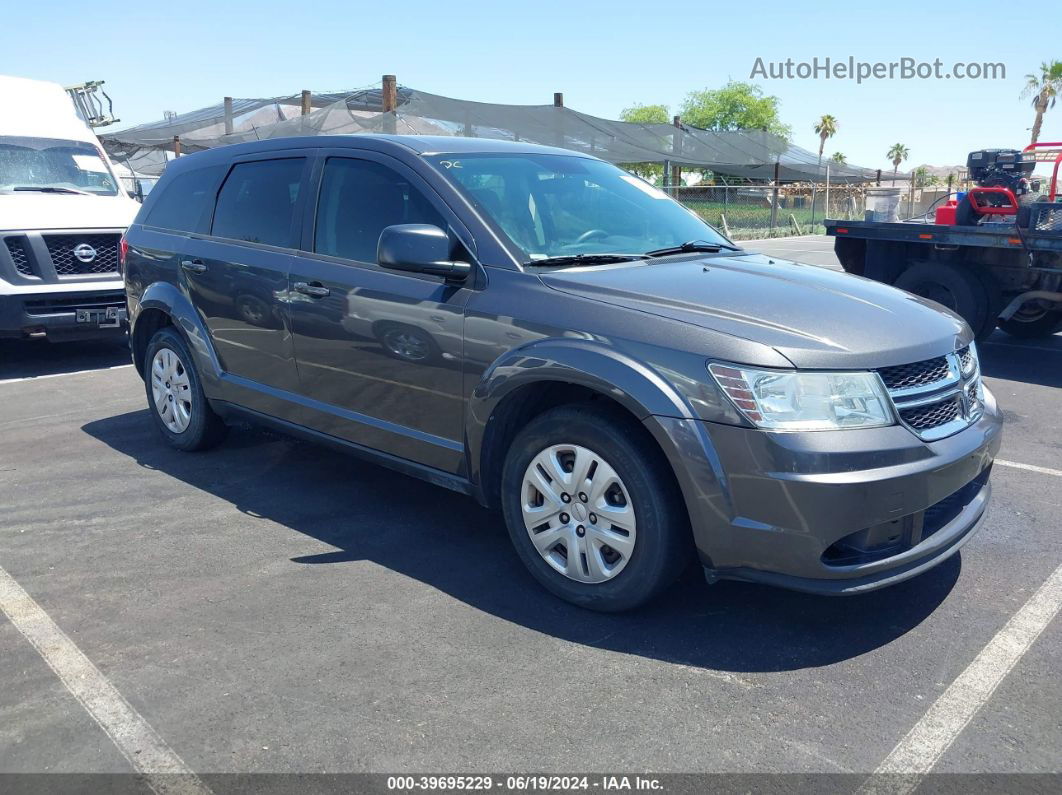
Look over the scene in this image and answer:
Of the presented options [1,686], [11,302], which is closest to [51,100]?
[11,302]

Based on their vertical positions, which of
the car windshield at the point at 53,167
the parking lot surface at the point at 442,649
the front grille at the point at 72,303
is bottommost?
the parking lot surface at the point at 442,649

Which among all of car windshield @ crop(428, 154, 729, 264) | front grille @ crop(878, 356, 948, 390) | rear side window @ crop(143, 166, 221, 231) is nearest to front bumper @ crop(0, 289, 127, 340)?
rear side window @ crop(143, 166, 221, 231)

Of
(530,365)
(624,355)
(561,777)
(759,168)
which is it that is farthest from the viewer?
(759,168)

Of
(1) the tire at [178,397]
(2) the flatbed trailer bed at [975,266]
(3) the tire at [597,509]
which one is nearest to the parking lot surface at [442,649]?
(3) the tire at [597,509]

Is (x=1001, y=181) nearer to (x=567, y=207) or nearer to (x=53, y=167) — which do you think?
(x=567, y=207)

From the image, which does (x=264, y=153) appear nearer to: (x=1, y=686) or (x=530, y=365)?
(x=530, y=365)

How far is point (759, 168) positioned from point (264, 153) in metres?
32.2

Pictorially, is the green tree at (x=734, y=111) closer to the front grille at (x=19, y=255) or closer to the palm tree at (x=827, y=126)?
the palm tree at (x=827, y=126)

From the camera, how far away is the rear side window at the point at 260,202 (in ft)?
15.9

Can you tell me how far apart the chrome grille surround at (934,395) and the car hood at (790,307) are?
47 mm

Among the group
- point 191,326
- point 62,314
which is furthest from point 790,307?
point 62,314

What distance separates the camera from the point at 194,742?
2.82 meters

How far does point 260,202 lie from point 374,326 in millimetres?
1325

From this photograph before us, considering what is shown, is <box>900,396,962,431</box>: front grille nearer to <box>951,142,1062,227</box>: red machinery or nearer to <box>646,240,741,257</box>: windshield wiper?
<box>646,240,741,257</box>: windshield wiper
